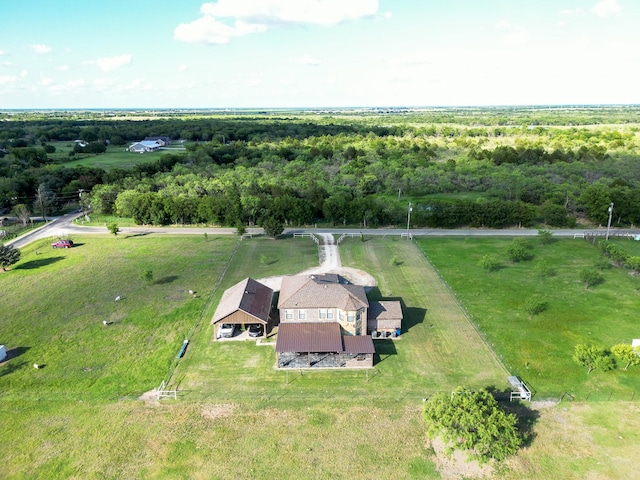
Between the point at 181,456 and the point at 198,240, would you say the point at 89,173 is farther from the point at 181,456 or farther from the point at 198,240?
the point at 181,456

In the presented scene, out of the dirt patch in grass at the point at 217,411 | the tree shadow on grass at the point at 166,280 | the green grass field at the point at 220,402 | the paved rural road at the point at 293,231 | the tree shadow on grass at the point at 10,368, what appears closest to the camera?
the green grass field at the point at 220,402

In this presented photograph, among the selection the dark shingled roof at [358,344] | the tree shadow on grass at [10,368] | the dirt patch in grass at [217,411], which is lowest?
the dirt patch in grass at [217,411]

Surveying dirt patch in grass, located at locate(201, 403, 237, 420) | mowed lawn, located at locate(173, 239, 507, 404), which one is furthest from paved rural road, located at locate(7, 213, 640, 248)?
dirt patch in grass, located at locate(201, 403, 237, 420)

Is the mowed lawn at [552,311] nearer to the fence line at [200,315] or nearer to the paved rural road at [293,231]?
the paved rural road at [293,231]

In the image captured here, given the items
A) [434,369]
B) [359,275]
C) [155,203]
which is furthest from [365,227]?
[434,369]

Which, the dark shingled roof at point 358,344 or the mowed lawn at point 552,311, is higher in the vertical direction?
the dark shingled roof at point 358,344

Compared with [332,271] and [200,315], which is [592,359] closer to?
[332,271]

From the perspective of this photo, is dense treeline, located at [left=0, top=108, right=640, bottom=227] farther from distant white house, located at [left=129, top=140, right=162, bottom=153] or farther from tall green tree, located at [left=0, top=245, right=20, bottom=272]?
distant white house, located at [left=129, top=140, right=162, bottom=153]

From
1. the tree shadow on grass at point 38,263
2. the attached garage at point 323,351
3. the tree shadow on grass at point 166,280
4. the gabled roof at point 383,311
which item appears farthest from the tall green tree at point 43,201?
the gabled roof at point 383,311
